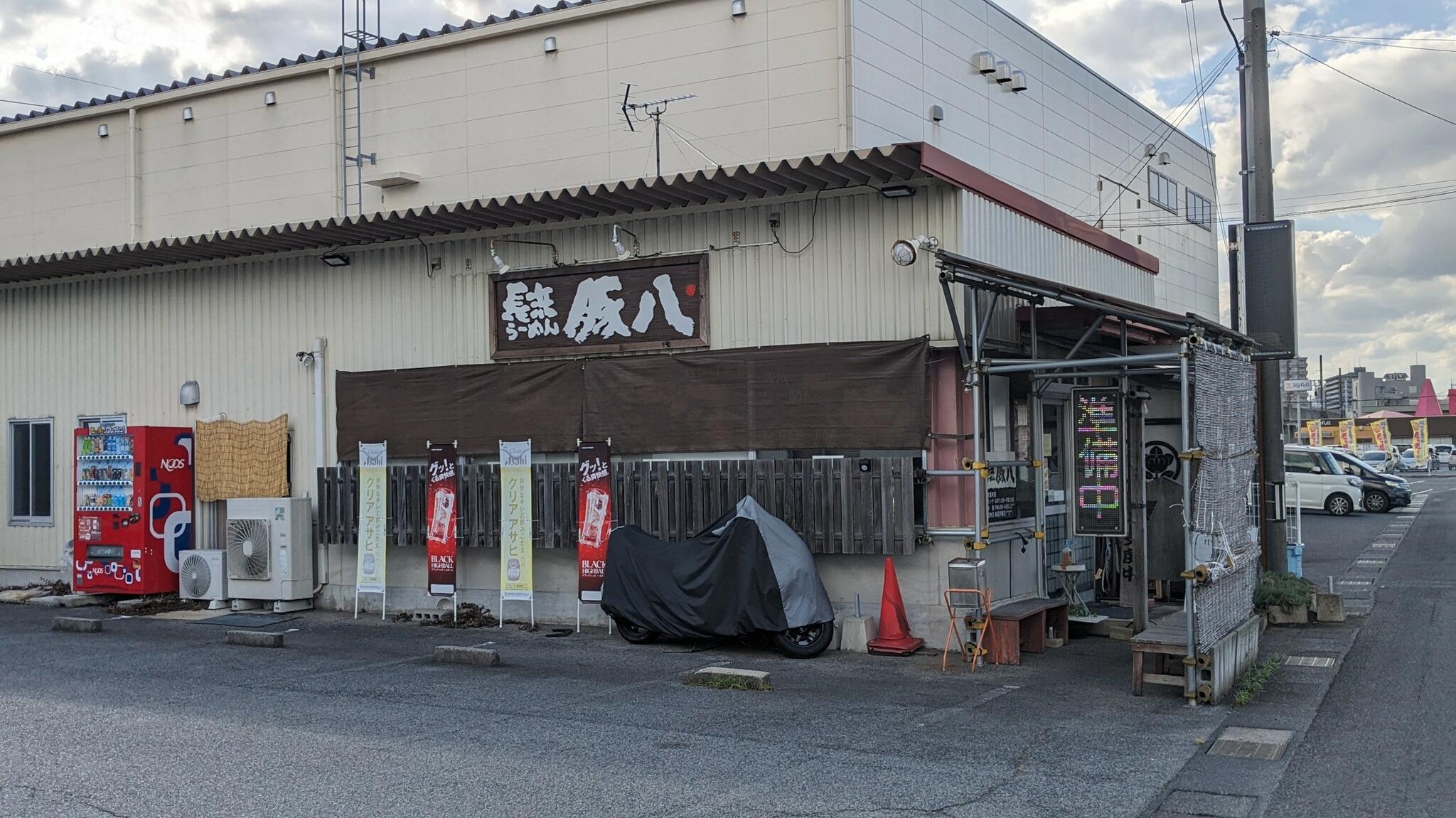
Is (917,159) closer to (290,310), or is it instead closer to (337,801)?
(337,801)

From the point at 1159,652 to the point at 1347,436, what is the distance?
53.7m

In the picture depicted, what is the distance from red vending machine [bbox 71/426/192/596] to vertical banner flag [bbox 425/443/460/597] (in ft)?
13.1

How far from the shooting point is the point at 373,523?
13.3 metres

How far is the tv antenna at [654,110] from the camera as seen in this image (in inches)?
557

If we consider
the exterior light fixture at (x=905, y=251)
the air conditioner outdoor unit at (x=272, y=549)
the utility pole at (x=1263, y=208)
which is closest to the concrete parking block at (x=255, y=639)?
the air conditioner outdoor unit at (x=272, y=549)

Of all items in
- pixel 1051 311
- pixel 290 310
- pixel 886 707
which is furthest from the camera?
pixel 290 310

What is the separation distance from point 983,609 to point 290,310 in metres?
9.14

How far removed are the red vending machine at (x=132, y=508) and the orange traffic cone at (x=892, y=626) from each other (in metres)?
9.15

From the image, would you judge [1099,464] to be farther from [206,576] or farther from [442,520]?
[206,576]

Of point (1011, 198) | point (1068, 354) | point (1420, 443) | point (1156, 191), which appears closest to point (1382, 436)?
point (1420, 443)

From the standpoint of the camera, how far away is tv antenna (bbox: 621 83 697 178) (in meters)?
14.1

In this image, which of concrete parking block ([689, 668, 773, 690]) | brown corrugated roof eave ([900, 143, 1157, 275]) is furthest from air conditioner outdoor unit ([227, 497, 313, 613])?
brown corrugated roof eave ([900, 143, 1157, 275])

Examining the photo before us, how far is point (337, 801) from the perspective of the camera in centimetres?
618

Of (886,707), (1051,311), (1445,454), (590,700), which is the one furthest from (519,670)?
(1445,454)
